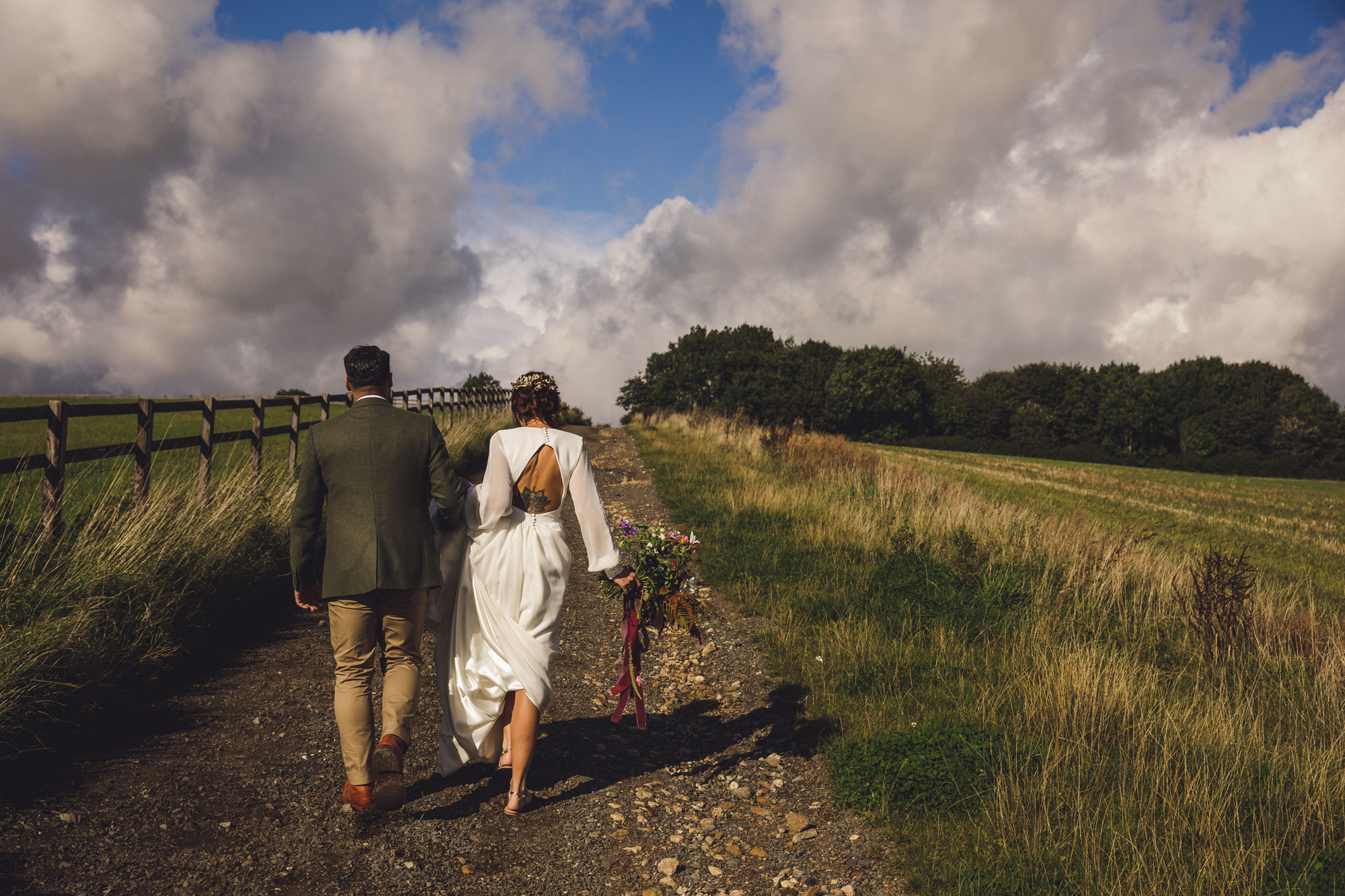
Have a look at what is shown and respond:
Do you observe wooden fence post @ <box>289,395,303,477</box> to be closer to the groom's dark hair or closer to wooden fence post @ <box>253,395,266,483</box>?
wooden fence post @ <box>253,395,266,483</box>

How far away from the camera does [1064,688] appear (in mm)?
4688

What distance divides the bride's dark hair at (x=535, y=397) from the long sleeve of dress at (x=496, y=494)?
0.22 m

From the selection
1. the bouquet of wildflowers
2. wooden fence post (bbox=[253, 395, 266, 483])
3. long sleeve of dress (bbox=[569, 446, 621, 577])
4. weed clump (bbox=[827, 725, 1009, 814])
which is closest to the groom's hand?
long sleeve of dress (bbox=[569, 446, 621, 577])

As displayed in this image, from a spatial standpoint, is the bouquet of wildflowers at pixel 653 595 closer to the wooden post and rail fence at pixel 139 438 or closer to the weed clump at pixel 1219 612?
the wooden post and rail fence at pixel 139 438

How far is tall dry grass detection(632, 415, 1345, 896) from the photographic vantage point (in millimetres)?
3221

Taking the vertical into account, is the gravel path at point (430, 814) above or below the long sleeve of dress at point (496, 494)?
below

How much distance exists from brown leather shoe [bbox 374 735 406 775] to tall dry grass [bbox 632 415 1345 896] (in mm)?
2496

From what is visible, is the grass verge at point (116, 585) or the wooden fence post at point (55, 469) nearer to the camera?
the grass verge at point (116, 585)

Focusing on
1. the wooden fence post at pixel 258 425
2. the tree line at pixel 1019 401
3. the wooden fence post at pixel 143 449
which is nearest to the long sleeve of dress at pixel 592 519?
the wooden fence post at pixel 143 449

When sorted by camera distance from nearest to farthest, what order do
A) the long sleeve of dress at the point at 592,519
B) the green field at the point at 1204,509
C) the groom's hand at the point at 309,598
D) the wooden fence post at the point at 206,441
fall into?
the groom's hand at the point at 309,598 → the long sleeve of dress at the point at 592,519 → the wooden fence post at the point at 206,441 → the green field at the point at 1204,509

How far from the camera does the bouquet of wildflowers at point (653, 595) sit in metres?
4.08

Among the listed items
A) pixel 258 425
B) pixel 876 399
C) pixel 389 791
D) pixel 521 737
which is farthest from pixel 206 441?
pixel 876 399

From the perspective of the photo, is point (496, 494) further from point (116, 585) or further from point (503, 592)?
point (116, 585)

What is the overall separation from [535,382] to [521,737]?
188 cm
